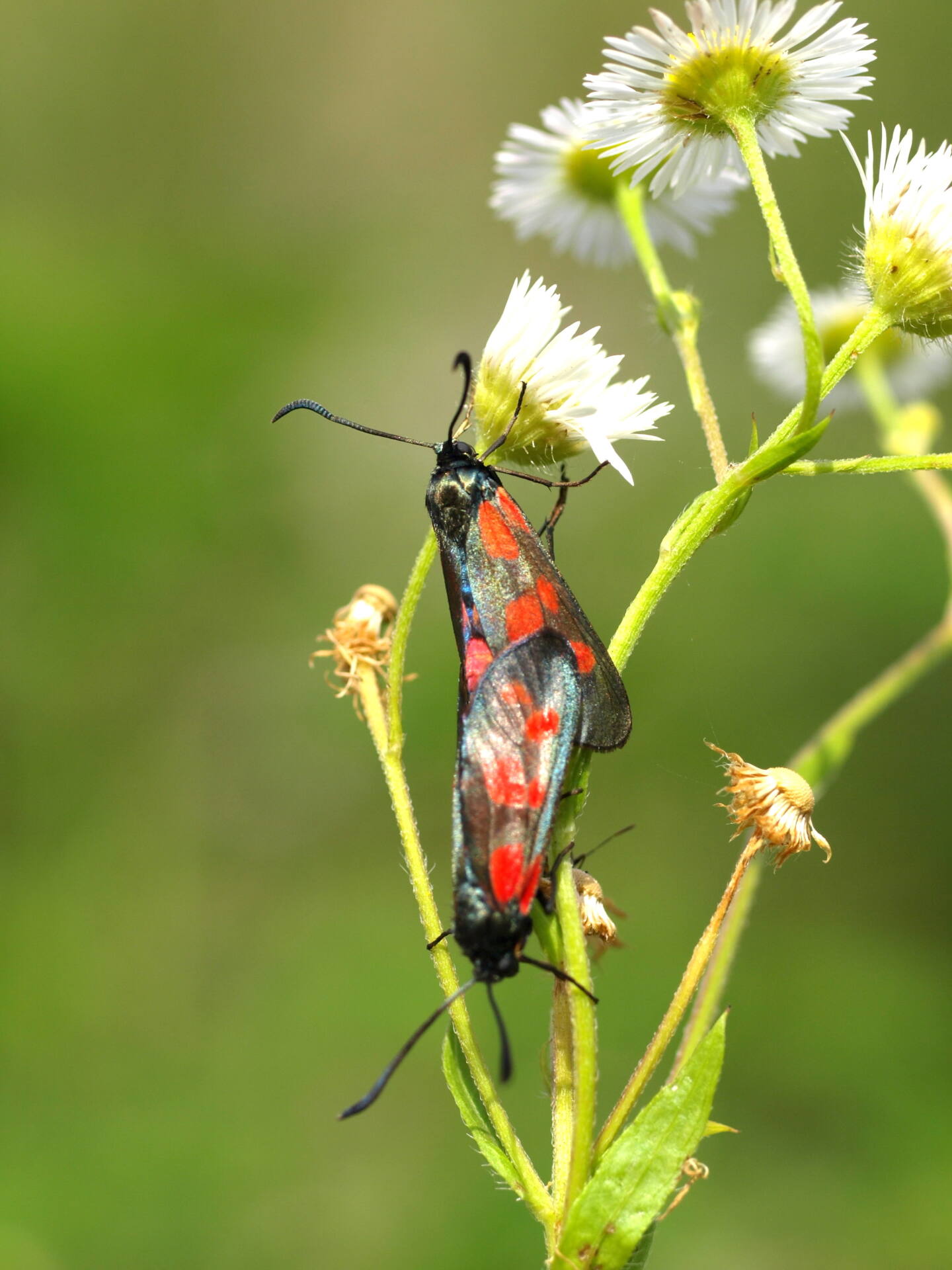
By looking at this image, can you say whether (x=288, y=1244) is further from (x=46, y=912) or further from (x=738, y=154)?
(x=738, y=154)

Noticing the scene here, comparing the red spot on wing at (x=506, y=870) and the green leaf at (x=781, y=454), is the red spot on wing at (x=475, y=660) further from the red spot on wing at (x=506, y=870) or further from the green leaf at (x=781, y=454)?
the green leaf at (x=781, y=454)

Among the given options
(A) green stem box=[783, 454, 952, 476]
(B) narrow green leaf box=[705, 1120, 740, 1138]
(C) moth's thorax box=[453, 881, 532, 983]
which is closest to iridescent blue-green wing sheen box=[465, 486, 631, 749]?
(C) moth's thorax box=[453, 881, 532, 983]

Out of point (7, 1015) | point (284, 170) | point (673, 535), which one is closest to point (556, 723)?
point (673, 535)

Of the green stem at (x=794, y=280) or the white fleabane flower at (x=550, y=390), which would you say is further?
the white fleabane flower at (x=550, y=390)

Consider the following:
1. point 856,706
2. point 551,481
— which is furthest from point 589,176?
point 856,706

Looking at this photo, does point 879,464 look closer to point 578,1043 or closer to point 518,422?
point 518,422

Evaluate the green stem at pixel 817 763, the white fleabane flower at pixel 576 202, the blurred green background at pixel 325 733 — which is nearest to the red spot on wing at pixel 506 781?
the green stem at pixel 817 763
